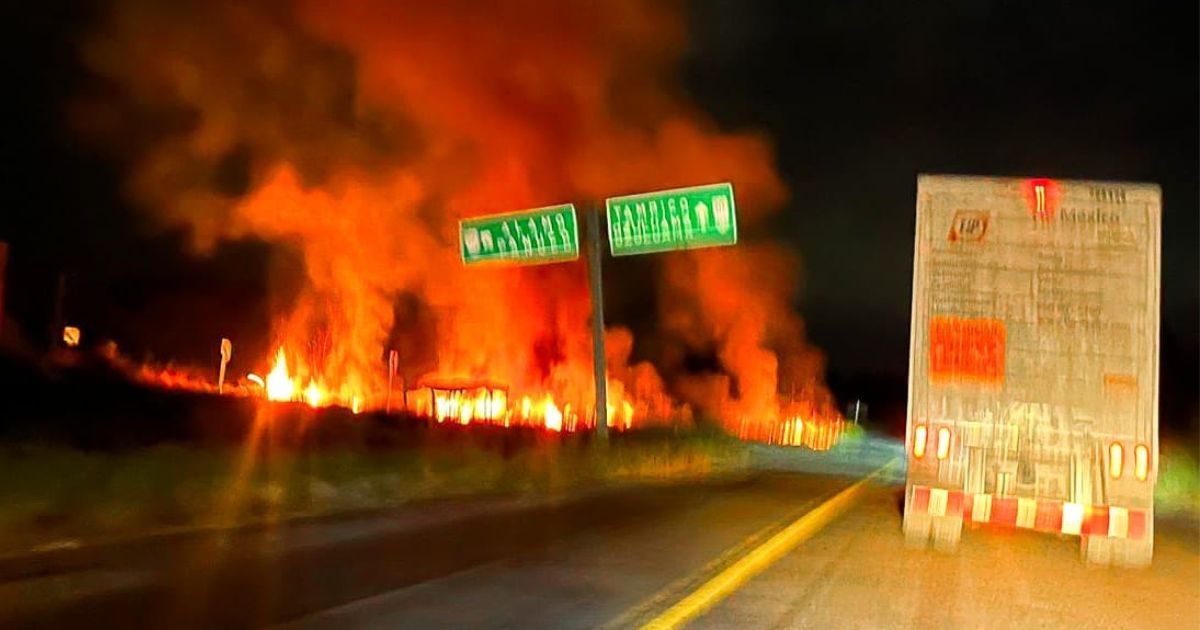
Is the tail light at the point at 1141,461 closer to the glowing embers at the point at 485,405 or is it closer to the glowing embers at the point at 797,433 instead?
the glowing embers at the point at 485,405

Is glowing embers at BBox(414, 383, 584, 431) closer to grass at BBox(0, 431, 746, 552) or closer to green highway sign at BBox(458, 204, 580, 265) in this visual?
green highway sign at BBox(458, 204, 580, 265)

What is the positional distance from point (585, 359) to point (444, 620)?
27.5 metres

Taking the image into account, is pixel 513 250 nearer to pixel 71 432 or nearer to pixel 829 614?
pixel 71 432

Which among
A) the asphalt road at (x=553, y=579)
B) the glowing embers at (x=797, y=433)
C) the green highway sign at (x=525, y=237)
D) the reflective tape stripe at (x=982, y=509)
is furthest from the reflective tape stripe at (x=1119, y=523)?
the glowing embers at (x=797, y=433)

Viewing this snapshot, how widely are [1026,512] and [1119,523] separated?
32.4 inches

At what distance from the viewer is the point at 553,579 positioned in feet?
29.6

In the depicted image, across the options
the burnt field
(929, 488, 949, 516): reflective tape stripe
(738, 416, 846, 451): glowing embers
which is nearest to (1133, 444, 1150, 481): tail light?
(929, 488, 949, 516): reflective tape stripe

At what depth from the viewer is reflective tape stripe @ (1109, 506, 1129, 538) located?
424 inches

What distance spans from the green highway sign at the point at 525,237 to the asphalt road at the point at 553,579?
900cm

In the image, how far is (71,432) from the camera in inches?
555

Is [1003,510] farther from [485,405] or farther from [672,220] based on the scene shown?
[485,405]

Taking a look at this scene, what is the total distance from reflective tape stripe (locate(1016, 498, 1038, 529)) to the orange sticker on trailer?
1176mm

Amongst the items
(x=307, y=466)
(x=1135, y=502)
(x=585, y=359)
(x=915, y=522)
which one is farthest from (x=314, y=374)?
(x=1135, y=502)

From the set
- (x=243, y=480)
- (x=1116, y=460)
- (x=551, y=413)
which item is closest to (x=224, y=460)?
(x=243, y=480)
